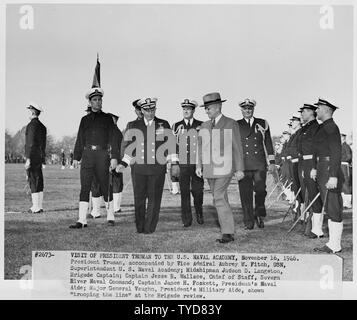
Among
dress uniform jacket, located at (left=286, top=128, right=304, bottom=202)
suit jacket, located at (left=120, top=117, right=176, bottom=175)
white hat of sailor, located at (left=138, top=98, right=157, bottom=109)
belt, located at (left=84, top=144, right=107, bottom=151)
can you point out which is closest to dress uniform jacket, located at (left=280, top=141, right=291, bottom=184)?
dress uniform jacket, located at (left=286, top=128, right=304, bottom=202)

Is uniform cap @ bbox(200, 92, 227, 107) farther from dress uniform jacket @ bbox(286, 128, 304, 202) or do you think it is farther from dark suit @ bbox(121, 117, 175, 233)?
dress uniform jacket @ bbox(286, 128, 304, 202)

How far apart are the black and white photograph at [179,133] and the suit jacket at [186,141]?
0.01m

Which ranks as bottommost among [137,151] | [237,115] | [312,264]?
[312,264]

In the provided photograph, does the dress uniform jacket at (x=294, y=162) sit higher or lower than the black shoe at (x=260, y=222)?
higher

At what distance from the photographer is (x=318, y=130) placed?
250 inches

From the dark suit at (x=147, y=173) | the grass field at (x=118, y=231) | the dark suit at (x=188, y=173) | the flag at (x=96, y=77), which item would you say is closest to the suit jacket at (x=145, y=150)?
the dark suit at (x=147, y=173)

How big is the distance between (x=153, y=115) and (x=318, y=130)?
181 centimetres

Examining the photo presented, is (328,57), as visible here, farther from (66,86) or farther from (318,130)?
(66,86)

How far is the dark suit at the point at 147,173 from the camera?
6.41m

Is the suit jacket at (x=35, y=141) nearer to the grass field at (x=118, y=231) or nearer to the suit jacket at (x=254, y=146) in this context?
the grass field at (x=118, y=231)

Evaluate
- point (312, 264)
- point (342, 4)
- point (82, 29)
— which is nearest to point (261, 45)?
point (342, 4)

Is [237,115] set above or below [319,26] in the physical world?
below

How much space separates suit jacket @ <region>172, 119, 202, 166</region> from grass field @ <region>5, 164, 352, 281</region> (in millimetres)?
410

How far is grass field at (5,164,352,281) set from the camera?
6.29 metres
